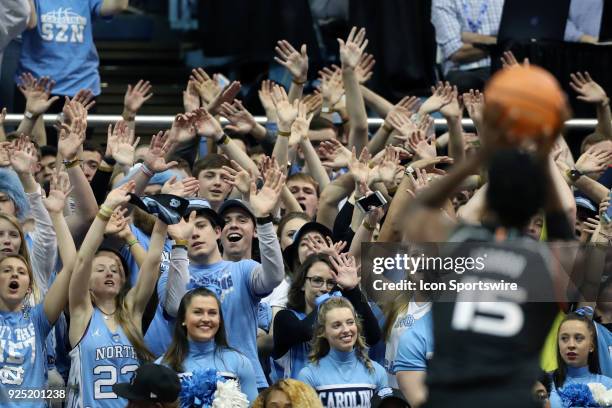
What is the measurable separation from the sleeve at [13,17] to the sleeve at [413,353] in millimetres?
4404

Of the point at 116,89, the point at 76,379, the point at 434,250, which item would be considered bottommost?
the point at 76,379

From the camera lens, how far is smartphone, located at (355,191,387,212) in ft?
32.3

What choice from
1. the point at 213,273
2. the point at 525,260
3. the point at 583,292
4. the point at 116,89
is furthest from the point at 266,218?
the point at 116,89

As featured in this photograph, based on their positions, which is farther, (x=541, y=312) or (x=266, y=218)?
(x=266, y=218)

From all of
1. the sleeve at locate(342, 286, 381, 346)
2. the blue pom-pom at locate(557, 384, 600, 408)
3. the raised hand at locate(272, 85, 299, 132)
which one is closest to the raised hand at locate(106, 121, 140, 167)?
the raised hand at locate(272, 85, 299, 132)

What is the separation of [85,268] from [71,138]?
1.45 metres

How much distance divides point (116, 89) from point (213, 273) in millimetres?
6552

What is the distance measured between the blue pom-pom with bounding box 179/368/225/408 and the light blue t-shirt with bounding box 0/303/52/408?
0.95m

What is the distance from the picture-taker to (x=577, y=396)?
8969mm

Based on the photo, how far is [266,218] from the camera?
30.6 feet

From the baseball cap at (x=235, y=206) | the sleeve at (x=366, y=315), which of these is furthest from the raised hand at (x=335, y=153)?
the sleeve at (x=366, y=315)

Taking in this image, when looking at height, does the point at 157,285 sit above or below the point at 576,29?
below

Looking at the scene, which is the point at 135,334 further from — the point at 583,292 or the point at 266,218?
the point at 583,292

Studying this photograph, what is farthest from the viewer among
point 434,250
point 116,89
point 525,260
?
point 116,89
